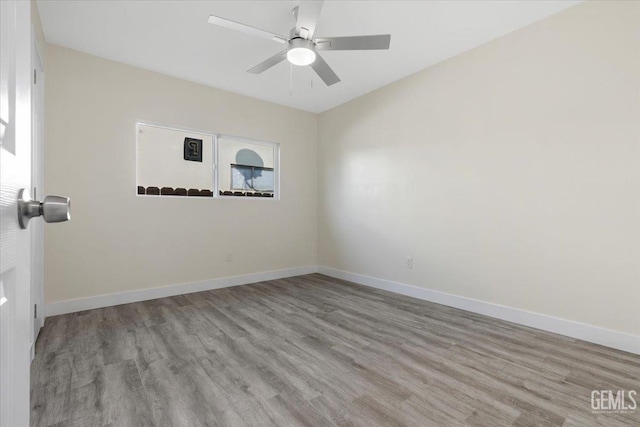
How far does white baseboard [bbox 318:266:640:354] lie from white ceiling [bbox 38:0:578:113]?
2.69 metres

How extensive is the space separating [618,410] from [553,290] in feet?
3.69

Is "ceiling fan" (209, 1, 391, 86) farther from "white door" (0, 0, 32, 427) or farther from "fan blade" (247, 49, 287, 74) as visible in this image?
"white door" (0, 0, 32, 427)

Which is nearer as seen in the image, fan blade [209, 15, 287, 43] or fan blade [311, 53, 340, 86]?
fan blade [209, 15, 287, 43]

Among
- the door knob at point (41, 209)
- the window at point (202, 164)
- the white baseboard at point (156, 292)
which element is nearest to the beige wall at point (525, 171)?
the white baseboard at point (156, 292)

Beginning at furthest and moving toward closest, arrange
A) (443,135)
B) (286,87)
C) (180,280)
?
(286,87) < (180,280) < (443,135)

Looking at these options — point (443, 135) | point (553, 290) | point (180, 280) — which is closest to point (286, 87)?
point (443, 135)

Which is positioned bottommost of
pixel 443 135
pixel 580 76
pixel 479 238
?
pixel 479 238

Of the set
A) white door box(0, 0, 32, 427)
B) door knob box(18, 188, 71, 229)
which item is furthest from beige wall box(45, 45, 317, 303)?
door knob box(18, 188, 71, 229)

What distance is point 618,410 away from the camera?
5.10 feet

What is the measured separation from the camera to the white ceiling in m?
2.38

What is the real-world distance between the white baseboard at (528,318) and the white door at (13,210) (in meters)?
3.33

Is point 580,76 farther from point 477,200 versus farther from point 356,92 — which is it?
point 356,92

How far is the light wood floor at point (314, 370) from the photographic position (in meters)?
1.51

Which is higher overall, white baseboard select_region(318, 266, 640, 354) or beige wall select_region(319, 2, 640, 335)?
beige wall select_region(319, 2, 640, 335)
